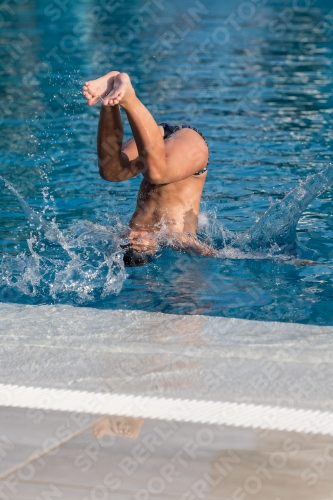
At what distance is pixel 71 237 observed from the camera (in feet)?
17.9

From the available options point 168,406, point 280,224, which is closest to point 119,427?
point 168,406

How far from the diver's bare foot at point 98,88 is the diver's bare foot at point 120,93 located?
0.03m

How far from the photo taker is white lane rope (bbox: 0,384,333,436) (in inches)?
101

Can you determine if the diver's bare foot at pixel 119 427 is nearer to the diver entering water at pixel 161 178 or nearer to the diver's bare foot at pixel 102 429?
the diver's bare foot at pixel 102 429

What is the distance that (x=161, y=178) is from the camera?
423 cm

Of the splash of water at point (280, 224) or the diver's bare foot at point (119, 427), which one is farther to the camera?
the splash of water at point (280, 224)

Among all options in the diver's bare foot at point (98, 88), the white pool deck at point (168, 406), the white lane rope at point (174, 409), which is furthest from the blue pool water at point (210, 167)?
the white lane rope at point (174, 409)

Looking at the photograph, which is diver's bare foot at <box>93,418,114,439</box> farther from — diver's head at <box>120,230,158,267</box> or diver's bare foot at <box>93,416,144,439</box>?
diver's head at <box>120,230,158,267</box>

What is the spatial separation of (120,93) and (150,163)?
0.50m

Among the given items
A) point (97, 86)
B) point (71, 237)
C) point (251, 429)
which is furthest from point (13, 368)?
point (71, 237)

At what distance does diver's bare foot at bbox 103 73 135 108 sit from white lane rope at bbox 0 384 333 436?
59.6 inches

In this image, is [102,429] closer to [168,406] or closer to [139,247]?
[168,406]

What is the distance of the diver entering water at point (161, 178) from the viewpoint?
3.93 m

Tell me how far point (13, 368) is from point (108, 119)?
1.69 meters
